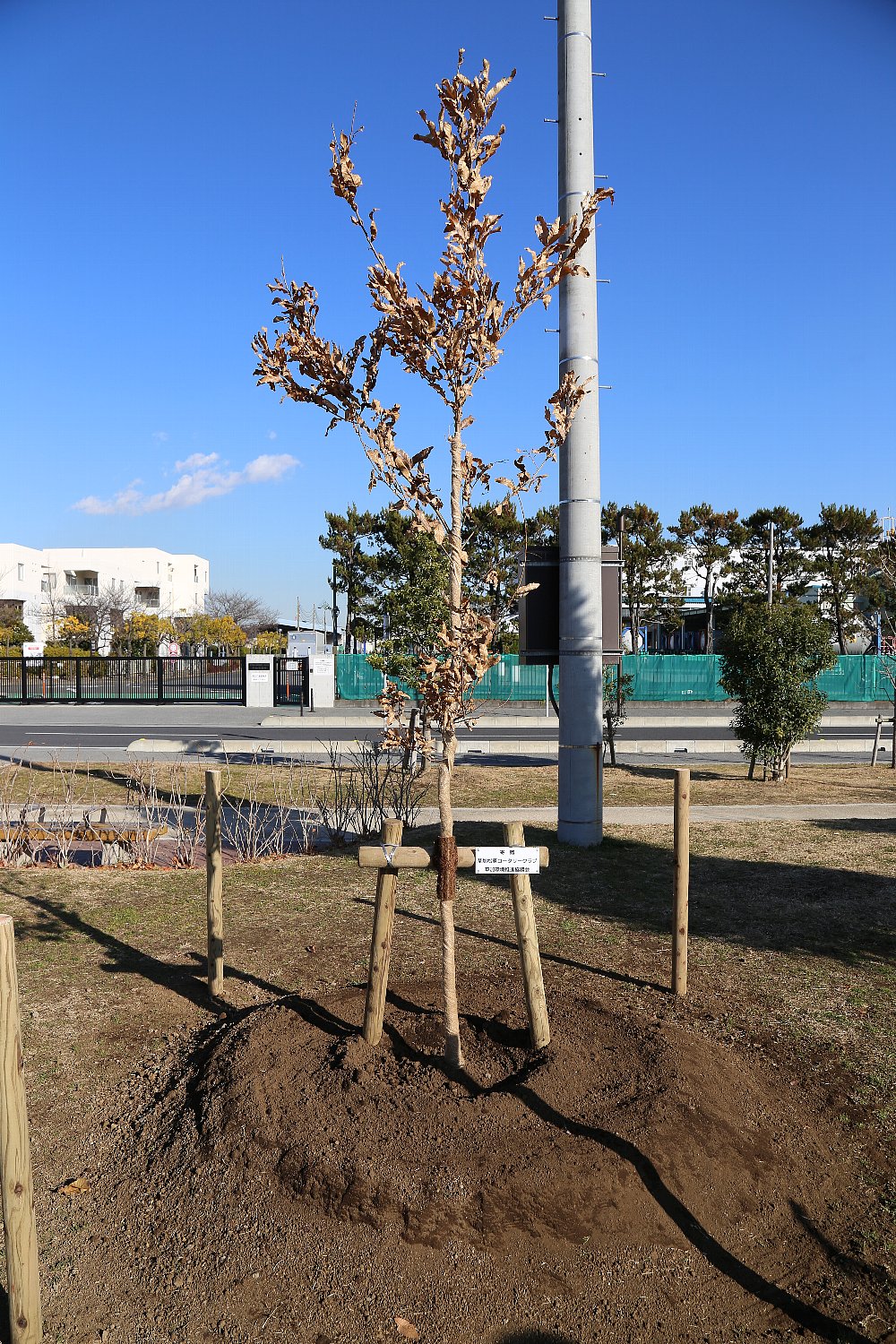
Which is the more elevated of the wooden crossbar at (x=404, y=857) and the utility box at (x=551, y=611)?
the utility box at (x=551, y=611)

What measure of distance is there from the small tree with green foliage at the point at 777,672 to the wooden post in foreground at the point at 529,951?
1053cm

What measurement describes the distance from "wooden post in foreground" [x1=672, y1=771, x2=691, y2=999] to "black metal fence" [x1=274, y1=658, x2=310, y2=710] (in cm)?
2588

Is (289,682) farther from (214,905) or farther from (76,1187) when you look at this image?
(76,1187)

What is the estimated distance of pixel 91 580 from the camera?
253 feet

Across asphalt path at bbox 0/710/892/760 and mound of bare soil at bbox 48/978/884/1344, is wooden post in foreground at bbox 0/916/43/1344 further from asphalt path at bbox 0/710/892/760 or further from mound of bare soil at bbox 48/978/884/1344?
asphalt path at bbox 0/710/892/760

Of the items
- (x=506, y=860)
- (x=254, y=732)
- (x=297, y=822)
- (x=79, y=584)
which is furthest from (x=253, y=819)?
(x=79, y=584)

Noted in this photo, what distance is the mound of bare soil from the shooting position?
2.92 metres

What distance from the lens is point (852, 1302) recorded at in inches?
116

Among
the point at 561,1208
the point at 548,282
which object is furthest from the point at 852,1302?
the point at 548,282

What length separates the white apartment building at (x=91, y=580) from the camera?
6762 centimetres

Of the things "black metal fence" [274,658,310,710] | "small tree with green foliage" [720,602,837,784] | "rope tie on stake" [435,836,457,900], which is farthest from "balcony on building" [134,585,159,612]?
"rope tie on stake" [435,836,457,900]

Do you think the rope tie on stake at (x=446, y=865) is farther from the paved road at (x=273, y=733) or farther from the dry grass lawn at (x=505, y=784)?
the paved road at (x=273, y=733)

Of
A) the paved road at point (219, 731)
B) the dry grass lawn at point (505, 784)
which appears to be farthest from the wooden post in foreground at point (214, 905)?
the paved road at point (219, 731)

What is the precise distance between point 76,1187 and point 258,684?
91.2ft
